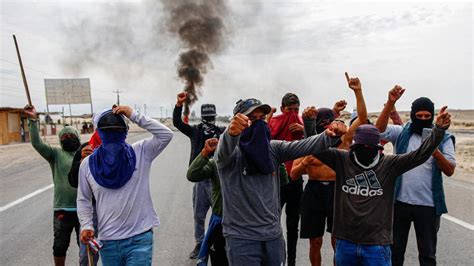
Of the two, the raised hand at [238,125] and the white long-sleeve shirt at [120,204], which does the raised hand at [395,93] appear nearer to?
the raised hand at [238,125]

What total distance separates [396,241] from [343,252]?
0.89 m

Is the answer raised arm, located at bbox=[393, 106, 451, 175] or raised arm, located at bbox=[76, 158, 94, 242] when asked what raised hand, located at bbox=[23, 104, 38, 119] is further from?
raised arm, located at bbox=[393, 106, 451, 175]

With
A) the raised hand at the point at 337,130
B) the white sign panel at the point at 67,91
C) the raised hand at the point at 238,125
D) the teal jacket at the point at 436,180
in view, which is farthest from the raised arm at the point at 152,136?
the white sign panel at the point at 67,91

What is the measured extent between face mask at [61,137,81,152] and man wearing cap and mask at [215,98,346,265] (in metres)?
2.10

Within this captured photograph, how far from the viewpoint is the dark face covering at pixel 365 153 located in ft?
10.3

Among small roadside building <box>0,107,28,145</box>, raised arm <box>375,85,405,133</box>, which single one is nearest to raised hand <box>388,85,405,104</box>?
raised arm <box>375,85,405,133</box>

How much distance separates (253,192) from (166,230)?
3590 mm

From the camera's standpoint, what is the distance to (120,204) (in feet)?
9.66

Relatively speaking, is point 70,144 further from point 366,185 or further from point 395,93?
point 395,93

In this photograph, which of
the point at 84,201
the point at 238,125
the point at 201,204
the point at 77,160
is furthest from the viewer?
the point at 201,204

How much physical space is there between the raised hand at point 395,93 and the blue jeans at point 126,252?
2.38 m

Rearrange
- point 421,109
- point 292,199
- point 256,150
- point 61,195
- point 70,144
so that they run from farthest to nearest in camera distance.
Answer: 1. point 292,199
2. point 70,144
3. point 61,195
4. point 421,109
5. point 256,150

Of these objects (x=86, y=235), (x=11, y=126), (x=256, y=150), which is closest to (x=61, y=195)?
(x=86, y=235)

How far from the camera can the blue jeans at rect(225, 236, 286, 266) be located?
2846mm
